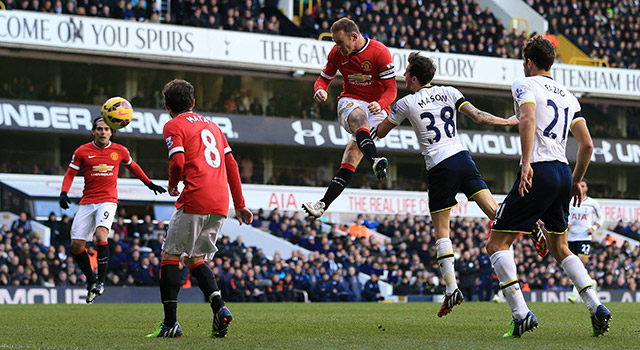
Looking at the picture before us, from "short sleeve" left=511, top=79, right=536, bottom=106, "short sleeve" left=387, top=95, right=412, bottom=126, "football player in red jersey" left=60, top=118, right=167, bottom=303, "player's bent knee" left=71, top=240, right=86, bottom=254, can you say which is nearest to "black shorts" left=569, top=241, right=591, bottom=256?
"football player in red jersey" left=60, top=118, right=167, bottom=303

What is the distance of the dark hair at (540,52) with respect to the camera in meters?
7.69

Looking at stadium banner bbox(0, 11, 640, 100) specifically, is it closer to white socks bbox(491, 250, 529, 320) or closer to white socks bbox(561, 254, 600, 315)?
white socks bbox(491, 250, 529, 320)

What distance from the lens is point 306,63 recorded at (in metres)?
31.0

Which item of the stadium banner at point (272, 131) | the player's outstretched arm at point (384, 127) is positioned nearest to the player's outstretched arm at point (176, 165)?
the player's outstretched arm at point (384, 127)

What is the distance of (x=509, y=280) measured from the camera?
7.77 metres

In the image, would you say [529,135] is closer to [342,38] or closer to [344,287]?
[342,38]

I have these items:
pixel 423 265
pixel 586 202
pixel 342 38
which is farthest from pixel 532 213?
pixel 423 265

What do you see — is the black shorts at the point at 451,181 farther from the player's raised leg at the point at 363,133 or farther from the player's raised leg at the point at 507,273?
the player's raised leg at the point at 507,273

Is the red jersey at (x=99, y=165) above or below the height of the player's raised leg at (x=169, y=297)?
above

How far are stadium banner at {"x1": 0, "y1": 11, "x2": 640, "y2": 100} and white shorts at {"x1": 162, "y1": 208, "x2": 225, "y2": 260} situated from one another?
2110 centimetres

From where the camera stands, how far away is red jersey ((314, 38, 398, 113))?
10.4 m

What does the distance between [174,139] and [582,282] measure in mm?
3751

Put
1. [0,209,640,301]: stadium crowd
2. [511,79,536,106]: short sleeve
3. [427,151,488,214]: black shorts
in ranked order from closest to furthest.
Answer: [511,79,536,106]: short sleeve, [427,151,488,214]: black shorts, [0,209,640,301]: stadium crowd

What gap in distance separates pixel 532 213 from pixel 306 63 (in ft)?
78.6
